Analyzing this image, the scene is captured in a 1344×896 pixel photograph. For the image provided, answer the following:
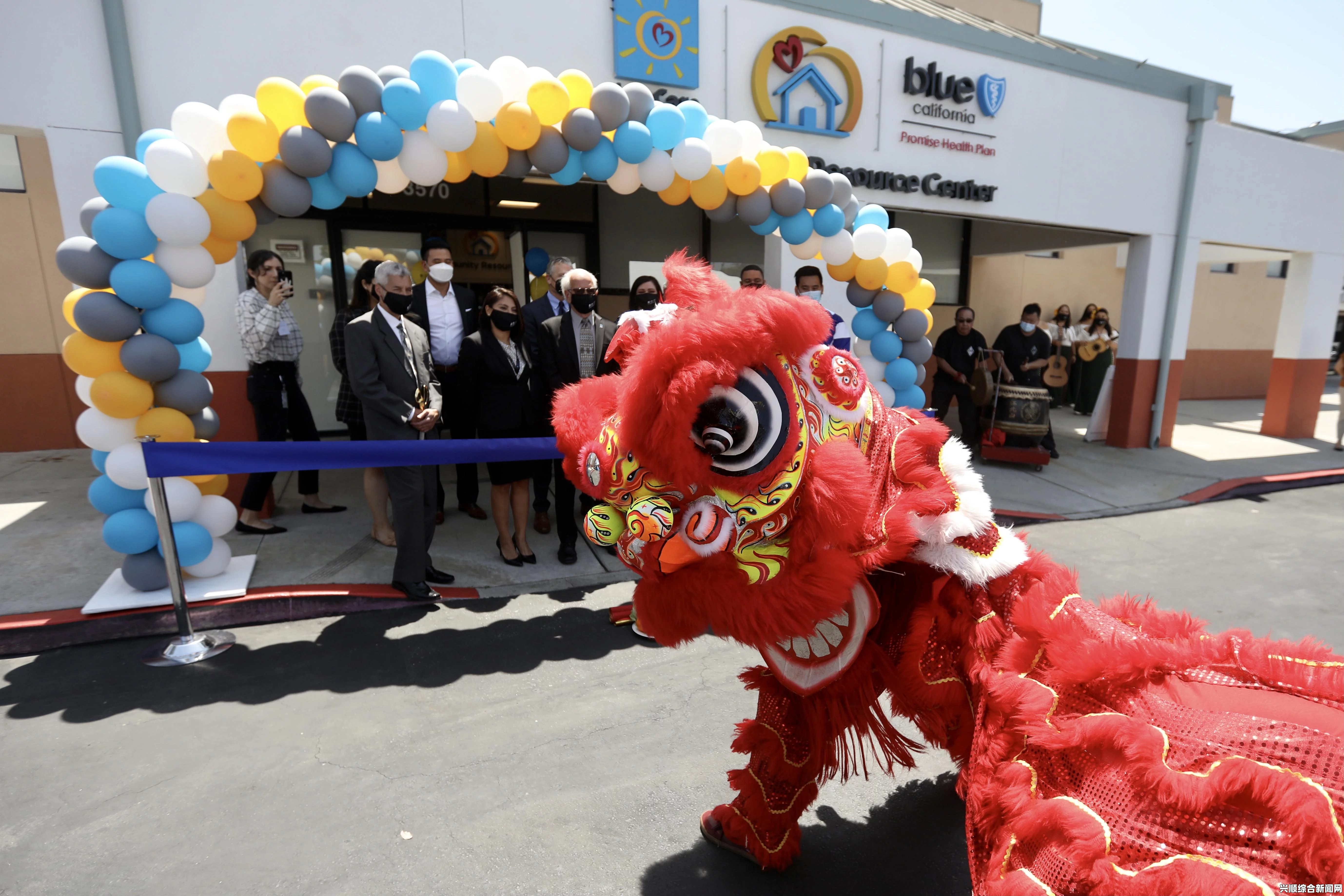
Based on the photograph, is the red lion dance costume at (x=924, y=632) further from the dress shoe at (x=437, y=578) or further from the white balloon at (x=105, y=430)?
the white balloon at (x=105, y=430)

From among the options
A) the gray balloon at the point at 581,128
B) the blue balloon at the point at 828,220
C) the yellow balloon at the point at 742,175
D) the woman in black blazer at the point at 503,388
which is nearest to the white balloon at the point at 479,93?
the gray balloon at the point at 581,128

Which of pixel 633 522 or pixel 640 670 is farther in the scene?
pixel 640 670

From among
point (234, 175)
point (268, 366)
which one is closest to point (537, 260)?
point (268, 366)

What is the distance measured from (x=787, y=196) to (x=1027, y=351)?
538 cm

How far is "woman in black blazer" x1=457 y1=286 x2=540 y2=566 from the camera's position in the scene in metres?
4.53

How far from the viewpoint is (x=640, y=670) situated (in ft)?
11.5

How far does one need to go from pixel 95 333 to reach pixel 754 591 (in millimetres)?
3866

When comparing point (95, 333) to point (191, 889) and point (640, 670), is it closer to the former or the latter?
point (191, 889)

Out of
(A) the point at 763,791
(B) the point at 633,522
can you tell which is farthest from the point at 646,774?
(B) the point at 633,522

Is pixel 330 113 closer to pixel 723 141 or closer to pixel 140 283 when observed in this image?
pixel 140 283

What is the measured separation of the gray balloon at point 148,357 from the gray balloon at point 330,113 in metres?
1.24

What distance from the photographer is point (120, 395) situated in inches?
142

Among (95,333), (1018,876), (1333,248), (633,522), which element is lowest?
(1018,876)

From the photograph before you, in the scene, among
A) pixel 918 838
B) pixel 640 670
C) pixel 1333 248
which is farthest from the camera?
pixel 1333 248
